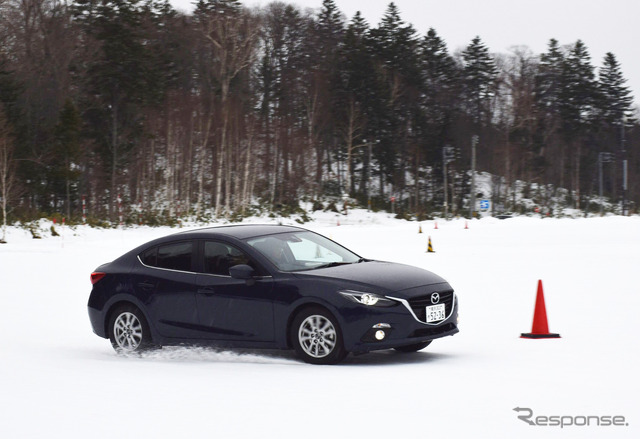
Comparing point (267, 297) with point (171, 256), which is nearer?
point (267, 297)

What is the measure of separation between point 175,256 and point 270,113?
254 feet

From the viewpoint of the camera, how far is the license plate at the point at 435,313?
9.47 meters

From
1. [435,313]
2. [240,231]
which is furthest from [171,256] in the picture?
[435,313]

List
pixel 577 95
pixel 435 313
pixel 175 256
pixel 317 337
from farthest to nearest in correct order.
→ pixel 577 95 → pixel 175 256 → pixel 435 313 → pixel 317 337

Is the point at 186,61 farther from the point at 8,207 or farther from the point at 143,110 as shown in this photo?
the point at 8,207

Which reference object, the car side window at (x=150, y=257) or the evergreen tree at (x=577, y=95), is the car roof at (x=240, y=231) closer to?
the car side window at (x=150, y=257)

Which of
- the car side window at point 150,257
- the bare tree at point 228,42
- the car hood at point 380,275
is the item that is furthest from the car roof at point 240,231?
the bare tree at point 228,42

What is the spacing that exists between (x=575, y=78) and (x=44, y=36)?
57.3 m

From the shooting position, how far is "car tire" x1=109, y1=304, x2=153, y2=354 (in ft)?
35.0

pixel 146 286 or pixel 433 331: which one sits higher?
pixel 146 286

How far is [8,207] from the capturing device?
45906 mm

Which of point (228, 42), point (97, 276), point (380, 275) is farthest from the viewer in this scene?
point (228, 42)

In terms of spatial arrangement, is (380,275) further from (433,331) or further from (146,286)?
(146,286)

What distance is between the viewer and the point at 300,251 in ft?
35.1
